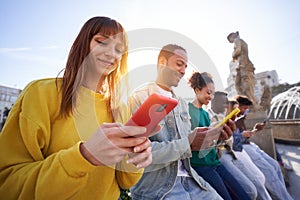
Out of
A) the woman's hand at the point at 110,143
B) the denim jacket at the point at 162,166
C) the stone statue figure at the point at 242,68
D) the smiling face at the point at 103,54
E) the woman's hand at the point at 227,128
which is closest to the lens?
the woman's hand at the point at 110,143

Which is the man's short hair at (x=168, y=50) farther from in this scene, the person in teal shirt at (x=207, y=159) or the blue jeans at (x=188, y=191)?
the blue jeans at (x=188, y=191)

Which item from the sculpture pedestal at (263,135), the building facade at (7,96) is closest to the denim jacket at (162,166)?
the sculpture pedestal at (263,135)

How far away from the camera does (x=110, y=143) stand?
0.43 metres

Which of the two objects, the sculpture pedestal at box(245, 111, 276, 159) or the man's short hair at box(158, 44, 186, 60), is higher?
the man's short hair at box(158, 44, 186, 60)

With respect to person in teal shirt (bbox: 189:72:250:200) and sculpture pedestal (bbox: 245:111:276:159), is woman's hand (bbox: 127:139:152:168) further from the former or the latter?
sculpture pedestal (bbox: 245:111:276:159)

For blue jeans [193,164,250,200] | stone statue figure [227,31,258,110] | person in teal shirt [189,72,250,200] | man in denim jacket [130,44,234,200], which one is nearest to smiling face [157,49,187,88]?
man in denim jacket [130,44,234,200]

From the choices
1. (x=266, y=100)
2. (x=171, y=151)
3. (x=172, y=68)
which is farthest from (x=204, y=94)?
(x=266, y=100)

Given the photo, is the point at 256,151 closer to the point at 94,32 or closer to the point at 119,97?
the point at 119,97

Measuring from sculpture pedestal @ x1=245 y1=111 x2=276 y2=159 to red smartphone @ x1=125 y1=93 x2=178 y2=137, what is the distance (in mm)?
3815

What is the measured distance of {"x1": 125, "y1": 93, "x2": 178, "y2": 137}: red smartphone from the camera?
0.45 metres

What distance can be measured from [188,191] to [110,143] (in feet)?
3.02

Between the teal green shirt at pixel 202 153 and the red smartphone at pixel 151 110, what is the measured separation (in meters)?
1.11

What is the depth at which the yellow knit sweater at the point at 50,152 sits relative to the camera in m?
0.47

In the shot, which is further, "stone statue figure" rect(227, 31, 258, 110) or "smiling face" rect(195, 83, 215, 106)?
"stone statue figure" rect(227, 31, 258, 110)
